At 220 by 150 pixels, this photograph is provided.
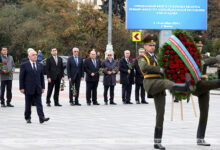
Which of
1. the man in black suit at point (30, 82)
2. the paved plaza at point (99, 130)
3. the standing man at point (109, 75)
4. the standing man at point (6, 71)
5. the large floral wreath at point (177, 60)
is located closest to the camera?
the large floral wreath at point (177, 60)

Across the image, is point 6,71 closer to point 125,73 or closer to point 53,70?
point 53,70

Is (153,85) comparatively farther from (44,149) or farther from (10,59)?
(10,59)

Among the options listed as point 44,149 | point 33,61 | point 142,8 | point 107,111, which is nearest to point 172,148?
point 44,149

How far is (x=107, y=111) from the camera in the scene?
52.7 feet

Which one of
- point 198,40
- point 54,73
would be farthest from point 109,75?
point 198,40

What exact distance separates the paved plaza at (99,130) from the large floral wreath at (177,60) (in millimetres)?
1162

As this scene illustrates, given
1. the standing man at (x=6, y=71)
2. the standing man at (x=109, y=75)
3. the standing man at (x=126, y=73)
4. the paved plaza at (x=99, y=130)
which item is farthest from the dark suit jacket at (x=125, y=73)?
the standing man at (x=6, y=71)

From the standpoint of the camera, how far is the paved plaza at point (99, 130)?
9.27m

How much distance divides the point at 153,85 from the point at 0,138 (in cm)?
309

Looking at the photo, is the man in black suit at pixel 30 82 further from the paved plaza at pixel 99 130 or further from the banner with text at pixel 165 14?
the banner with text at pixel 165 14

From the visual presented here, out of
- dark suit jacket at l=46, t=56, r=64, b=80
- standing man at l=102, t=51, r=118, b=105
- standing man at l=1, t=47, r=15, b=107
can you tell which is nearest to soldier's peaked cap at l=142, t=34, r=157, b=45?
standing man at l=1, t=47, r=15, b=107

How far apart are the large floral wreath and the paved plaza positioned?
1.16 m

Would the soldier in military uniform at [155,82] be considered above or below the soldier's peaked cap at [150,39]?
below

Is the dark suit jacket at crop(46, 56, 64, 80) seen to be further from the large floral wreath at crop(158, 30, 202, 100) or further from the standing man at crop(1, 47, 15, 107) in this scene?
the large floral wreath at crop(158, 30, 202, 100)
